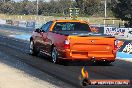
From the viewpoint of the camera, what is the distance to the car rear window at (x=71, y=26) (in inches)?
673

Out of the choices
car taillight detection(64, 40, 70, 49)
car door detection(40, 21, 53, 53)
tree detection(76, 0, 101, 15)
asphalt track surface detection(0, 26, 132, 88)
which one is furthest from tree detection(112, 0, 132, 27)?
tree detection(76, 0, 101, 15)

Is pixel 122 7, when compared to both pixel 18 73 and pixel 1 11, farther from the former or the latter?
pixel 1 11

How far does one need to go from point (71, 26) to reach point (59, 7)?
11425 cm

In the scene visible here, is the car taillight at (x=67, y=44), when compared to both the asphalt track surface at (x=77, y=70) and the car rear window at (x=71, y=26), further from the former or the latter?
the car rear window at (x=71, y=26)

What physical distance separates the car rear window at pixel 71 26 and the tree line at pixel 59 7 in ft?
291

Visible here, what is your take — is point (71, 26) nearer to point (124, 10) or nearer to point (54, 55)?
point (54, 55)

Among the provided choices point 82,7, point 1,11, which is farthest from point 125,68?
point 1,11

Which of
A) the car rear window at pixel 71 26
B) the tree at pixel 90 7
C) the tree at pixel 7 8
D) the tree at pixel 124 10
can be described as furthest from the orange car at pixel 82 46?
the tree at pixel 7 8

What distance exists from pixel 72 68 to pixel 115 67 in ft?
5.62

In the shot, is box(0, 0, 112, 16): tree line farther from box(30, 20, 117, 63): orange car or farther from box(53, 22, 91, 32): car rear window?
box(30, 20, 117, 63): orange car

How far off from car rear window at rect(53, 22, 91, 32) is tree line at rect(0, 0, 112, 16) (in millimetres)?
88576

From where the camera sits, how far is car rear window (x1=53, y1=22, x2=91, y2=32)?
17.1 metres

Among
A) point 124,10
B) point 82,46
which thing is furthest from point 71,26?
point 124,10

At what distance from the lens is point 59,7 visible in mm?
131000
